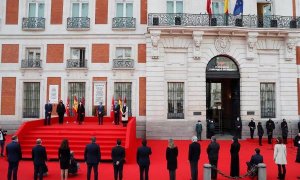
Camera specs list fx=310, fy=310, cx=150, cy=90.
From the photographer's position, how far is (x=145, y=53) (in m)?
24.0

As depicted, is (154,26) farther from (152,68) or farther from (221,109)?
(221,109)

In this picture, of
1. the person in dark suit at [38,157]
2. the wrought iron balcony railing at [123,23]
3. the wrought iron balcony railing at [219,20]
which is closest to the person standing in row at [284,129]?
the wrought iron balcony railing at [219,20]

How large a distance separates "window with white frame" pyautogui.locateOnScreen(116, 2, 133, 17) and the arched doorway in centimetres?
750

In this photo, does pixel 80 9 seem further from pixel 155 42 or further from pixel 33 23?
pixel 155 42

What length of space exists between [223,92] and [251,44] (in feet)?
19.8

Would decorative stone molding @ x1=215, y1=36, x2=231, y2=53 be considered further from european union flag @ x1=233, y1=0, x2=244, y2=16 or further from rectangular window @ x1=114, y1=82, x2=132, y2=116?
rectangular window @ x1=114, y1=82, x2=132, y2=116

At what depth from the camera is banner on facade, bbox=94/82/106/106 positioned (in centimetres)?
2383

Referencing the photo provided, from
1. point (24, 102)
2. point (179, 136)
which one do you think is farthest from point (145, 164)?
point (24, 102)

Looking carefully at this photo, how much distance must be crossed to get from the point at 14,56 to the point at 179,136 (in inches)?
557

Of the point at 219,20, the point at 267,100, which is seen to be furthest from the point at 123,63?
the point at 267,100

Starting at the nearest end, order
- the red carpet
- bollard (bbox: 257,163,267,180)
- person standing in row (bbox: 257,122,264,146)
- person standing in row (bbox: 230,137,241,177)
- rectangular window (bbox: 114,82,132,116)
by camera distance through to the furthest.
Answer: bollard (bbox: 257,163,267,180) → person standing in row (bbox: 230,137,241,177) → the red carpet → person standing in row (bbox: 257,122,264,146) → rectangular window (bbox: 114,82,132,116)

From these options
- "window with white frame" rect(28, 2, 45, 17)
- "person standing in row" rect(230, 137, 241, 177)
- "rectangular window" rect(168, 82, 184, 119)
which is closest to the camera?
"person standing in row" rect(230, 137, 241, 177)

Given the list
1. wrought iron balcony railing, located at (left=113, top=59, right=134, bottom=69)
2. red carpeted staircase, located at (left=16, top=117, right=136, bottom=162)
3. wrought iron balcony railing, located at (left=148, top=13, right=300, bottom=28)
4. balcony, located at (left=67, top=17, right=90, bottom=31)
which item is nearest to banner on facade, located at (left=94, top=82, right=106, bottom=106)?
wrought iron balcony railing, located at (left=113, top=59, right=134, bottom=69)

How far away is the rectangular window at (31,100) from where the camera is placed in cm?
2400
